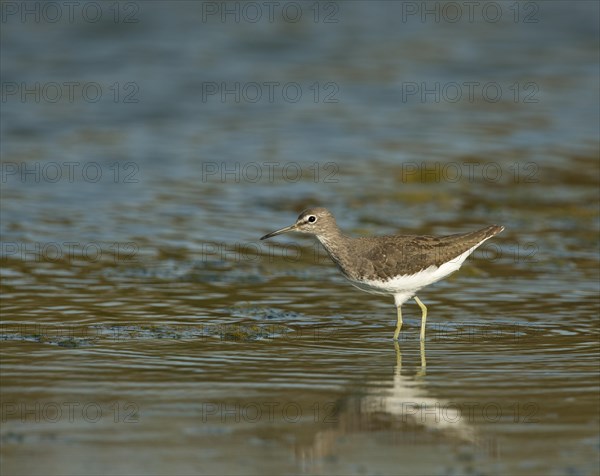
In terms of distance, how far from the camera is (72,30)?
107ft

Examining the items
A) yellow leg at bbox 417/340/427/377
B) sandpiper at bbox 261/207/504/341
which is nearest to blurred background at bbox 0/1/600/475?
yellow leg at bbox 417/340/427/377

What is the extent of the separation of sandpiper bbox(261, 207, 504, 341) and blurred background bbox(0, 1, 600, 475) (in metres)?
0.55

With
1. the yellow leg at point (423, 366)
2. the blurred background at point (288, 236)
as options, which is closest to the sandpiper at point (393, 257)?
the yellow leg at point (423, 366)

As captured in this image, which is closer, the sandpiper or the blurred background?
the blurred background

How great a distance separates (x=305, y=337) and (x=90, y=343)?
225 cm

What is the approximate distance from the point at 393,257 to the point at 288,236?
5.17 metres

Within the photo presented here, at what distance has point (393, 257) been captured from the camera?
38.8ft

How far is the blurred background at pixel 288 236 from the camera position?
8.48m

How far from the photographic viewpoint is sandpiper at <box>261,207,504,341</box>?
11719 millimetres

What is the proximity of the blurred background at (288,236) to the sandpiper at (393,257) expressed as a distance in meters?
0.55

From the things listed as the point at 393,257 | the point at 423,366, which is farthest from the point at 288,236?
the point at 423,366

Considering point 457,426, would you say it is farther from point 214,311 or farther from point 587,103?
point 587,103

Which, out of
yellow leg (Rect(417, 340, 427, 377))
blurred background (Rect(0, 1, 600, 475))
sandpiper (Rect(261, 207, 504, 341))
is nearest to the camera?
blurred background (Rect(0, 1, 600, 475))

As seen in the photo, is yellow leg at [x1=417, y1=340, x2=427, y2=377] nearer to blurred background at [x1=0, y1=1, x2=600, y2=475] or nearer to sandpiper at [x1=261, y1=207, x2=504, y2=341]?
blurred background at [x1=0, y1=1, x2=600, y2=475]
